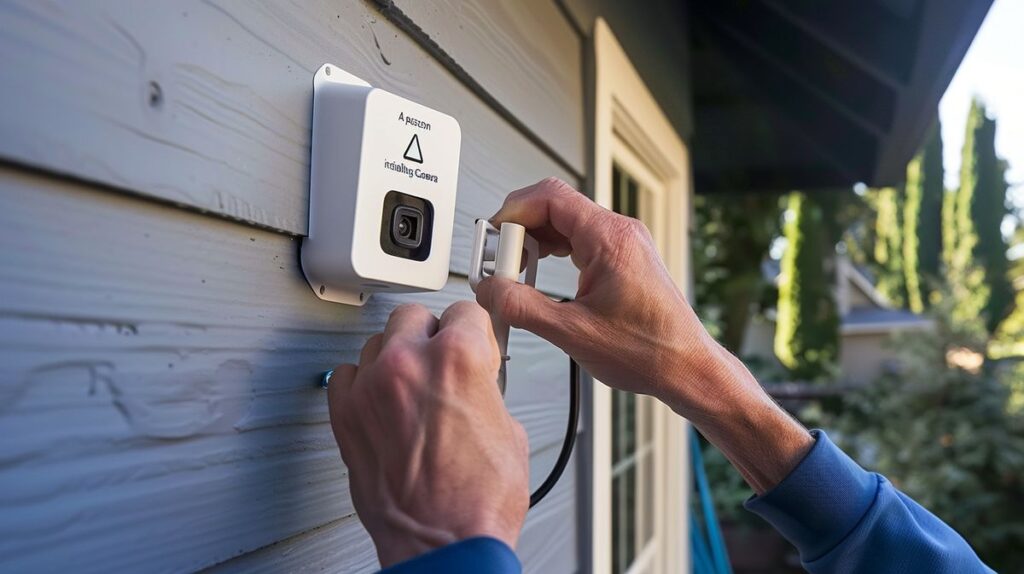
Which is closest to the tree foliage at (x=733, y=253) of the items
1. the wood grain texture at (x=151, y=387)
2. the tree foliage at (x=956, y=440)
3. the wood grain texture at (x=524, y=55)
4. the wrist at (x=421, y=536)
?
the tree foliage at (x=956, y=440)

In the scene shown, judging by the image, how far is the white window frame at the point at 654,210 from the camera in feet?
5.29

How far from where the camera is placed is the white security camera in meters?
0.65

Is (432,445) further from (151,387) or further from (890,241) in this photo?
(890,241)

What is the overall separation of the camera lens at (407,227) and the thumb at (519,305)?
7 cm

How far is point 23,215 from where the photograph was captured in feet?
1.37

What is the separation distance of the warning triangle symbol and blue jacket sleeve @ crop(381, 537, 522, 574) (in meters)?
0.37

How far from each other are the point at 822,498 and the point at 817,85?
8.02 feet

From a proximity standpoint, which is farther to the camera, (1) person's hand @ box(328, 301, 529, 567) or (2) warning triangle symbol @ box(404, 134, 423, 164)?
(2) warning triangle symbol @ box(404, 134, 423, 164)

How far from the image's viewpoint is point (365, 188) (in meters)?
0.65

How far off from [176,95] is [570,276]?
3.52 feet

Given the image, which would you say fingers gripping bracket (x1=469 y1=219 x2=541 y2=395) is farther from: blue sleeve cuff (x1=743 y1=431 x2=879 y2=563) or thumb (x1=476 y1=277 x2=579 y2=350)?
blue sleeve cuff (x1=743 y1=431 x2=879 y2=563)

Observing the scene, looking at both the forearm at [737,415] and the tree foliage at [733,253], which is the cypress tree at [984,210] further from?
the forearm at [737,415]

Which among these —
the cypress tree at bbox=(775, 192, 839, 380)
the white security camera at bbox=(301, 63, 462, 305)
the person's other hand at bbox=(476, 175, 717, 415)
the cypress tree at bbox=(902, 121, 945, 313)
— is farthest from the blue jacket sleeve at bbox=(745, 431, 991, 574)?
the cypress tree at bbox=(902, 121, 945, 313)

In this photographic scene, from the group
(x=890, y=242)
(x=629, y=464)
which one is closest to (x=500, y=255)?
(x=629, y=464)
